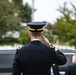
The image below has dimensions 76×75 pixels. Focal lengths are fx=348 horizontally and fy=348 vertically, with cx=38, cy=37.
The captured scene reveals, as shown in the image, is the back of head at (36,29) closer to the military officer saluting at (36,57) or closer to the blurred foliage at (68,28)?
the military officer saluting at (36,57)

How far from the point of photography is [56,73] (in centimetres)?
460

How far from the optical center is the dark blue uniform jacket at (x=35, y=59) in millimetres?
4074

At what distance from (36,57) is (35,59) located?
0.09 feet

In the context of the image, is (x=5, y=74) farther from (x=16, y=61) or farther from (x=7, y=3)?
(x=7, y=3)

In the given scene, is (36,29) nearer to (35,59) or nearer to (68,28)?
(35,59)

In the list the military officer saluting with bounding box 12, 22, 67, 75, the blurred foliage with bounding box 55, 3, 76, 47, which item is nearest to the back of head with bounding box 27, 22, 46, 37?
the military officer saluting with bounding box 12, 22, 67, 75

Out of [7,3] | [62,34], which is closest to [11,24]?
[7,3]

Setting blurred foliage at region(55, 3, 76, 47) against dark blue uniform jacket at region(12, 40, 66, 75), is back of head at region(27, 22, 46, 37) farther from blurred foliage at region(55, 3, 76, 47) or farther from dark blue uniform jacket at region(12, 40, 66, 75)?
blurred foliage at region(55, 3, 76, 47)

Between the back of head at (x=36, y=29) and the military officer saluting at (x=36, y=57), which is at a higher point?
the back of head at (x=36, y=29)

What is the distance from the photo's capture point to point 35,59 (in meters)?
4.09

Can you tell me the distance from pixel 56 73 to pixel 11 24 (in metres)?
38.1

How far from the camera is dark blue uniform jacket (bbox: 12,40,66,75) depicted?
407 cm

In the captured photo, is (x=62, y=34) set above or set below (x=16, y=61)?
below

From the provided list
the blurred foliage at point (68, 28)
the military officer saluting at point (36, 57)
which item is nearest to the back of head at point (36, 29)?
the military officer saluting at point (36, 57)
